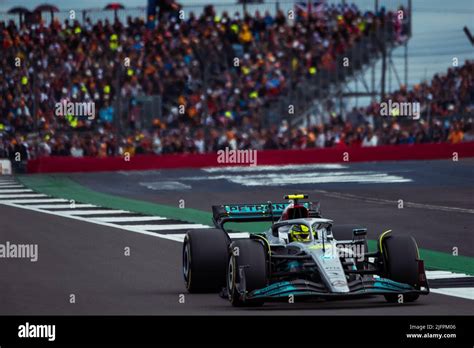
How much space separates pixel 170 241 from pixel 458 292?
22.8 feet

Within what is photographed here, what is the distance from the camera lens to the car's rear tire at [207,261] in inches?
519

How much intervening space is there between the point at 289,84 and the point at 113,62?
548cm

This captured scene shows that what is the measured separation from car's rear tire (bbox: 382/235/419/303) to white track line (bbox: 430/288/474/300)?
825 mm

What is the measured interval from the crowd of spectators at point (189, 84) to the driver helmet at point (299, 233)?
23.3m

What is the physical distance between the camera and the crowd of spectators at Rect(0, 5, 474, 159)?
36.3 metres

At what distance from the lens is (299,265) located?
490 inches

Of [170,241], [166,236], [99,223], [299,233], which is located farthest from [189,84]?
[299,233]

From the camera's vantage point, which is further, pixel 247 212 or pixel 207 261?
pixel 247 212

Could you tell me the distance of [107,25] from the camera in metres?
39.1

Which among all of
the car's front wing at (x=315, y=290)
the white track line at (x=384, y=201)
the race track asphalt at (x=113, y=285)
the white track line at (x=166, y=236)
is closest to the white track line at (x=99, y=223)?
the white track line at (x=166, y=236)

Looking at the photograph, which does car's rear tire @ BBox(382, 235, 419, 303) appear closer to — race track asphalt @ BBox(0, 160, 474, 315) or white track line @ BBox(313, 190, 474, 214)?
race track asphalt @ BBox(0, 160, 474, 315)

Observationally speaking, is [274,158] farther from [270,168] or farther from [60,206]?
[60,206]

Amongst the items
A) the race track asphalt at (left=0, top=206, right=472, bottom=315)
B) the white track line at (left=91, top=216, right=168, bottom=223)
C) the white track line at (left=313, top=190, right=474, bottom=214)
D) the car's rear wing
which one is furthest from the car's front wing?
the white track line at (left=313, top=190, right=474, bottom=214)
